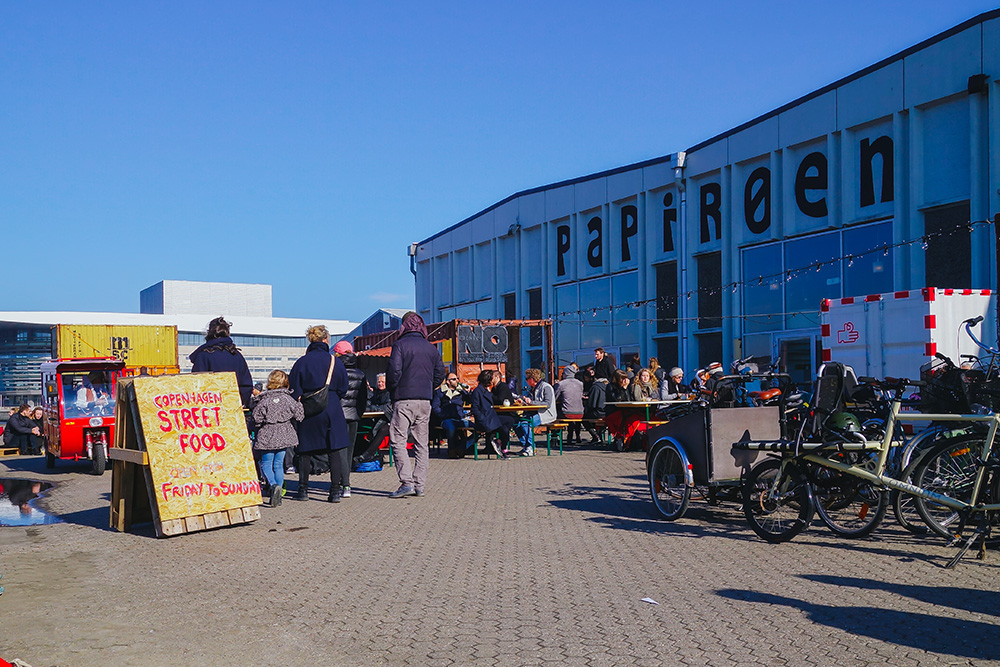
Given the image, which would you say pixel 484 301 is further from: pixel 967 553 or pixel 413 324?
pixel 967 553

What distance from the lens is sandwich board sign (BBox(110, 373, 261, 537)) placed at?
26.9 ft

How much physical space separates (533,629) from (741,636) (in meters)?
1.08

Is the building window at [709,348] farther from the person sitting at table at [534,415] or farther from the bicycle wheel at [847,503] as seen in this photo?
the bicycle wheel at [847,503]

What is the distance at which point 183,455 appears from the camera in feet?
27.3

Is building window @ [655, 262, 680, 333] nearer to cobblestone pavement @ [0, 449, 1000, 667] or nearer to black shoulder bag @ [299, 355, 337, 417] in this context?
black shoulder bag @ [299, 355, 337, 417]

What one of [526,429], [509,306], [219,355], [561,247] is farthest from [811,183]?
[219,355]

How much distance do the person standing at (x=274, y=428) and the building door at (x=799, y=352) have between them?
1445 centimetres

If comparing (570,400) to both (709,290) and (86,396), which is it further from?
(709,290)

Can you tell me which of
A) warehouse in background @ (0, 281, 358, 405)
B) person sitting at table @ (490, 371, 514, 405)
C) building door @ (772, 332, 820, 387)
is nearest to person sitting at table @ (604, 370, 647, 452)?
person sitting at table @ (490, 371, 514, 405)

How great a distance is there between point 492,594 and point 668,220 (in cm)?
2275

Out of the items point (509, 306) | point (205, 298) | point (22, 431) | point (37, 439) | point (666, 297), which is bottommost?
point (37, 439)

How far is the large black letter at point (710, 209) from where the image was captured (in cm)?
2522

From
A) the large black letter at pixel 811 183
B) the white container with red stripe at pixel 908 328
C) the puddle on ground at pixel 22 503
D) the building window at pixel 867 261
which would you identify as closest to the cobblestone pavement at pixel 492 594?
the puddle on ground at pixel 22 503

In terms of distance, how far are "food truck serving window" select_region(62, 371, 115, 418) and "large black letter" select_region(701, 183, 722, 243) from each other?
15.8 meters
